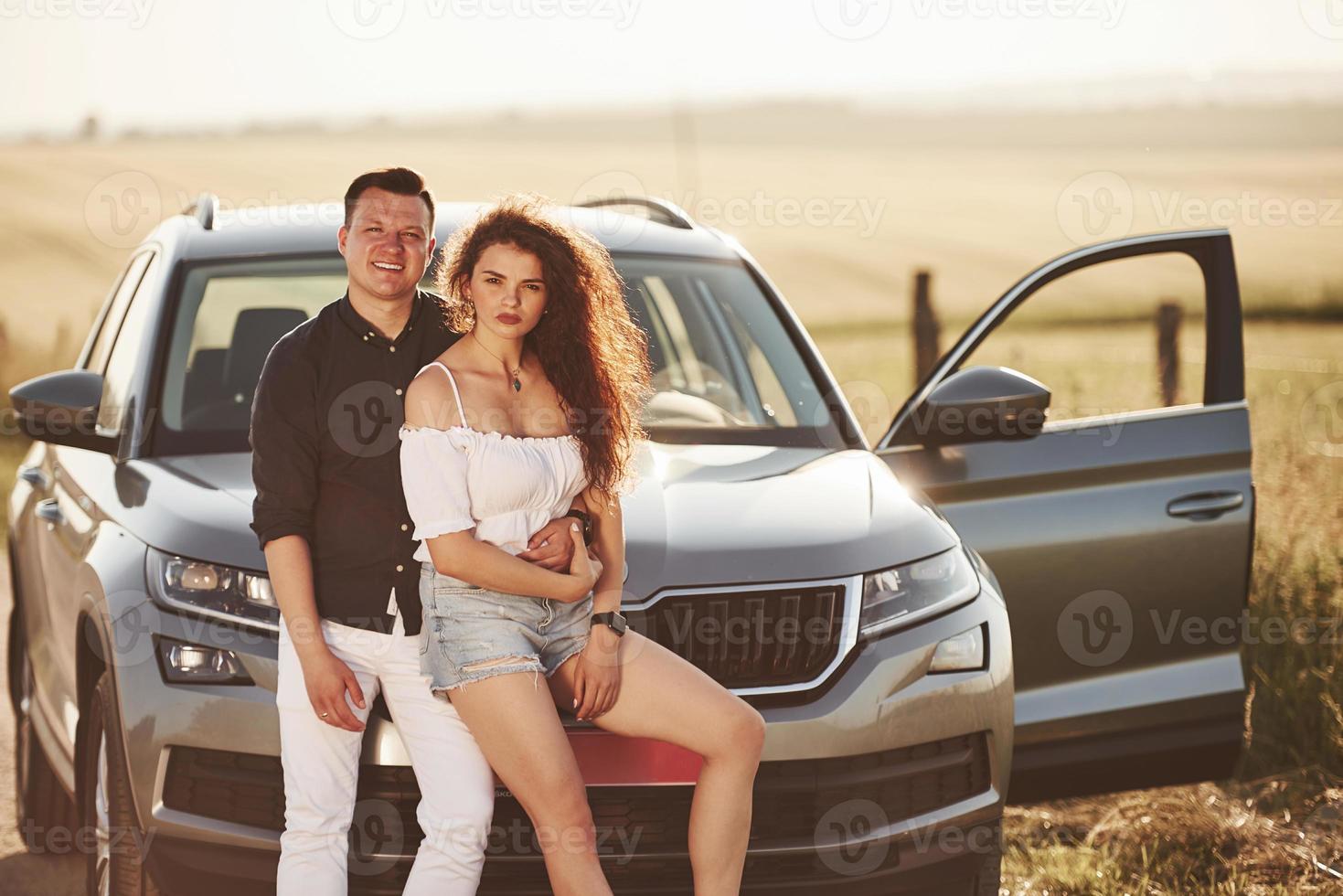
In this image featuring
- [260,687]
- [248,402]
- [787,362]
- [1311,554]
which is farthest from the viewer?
[1311,554]

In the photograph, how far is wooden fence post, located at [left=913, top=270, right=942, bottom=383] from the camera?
11156 millimetres

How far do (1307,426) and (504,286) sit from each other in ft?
33.5

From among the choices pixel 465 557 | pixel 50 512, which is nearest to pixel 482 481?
pixel 465 557

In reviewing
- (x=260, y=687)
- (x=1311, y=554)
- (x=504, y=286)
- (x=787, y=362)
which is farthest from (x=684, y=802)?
(x=1311, y=554)

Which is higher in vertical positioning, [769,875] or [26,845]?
[769,875]

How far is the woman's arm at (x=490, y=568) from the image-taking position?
3.06 metres

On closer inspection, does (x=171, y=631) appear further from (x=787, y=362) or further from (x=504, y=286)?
(x=787, y=362)

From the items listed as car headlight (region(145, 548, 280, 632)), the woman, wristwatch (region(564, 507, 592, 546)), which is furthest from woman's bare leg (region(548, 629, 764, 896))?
car headlight (region(145, 548, 280, 632))

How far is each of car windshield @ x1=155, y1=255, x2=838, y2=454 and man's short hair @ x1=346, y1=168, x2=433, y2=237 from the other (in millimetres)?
1047

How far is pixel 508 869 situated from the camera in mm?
3373

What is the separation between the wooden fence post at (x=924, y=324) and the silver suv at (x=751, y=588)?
587 centimetres

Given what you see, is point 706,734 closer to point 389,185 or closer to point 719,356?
point 389,185

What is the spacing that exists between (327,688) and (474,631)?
1.02 feet

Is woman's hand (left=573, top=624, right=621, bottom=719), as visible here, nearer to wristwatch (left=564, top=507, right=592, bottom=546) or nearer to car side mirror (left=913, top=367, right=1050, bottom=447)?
wristwatch (left=564, top=507, right=592, bottom=546)
